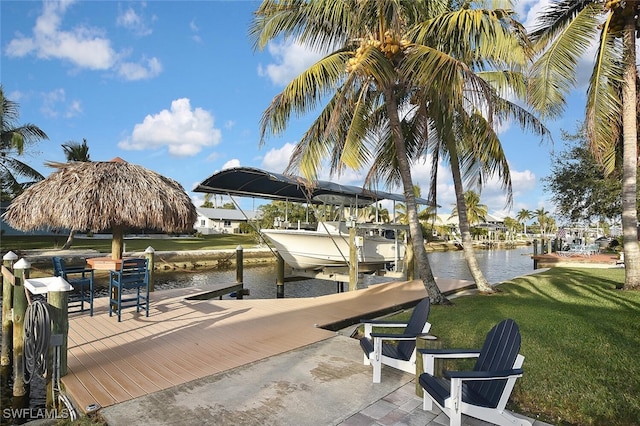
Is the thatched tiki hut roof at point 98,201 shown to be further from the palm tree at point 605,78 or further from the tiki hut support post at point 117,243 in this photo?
the palm tree at point 605,78

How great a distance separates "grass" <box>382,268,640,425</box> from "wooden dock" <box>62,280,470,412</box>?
211 cm

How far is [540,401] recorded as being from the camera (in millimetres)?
3775

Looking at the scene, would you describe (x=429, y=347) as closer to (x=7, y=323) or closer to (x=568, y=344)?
(x=568, y=344)

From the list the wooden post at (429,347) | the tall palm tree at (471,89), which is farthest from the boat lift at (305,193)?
the wooden post at (429,347)

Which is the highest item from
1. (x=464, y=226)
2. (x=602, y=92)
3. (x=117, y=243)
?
(x=602, y=92)

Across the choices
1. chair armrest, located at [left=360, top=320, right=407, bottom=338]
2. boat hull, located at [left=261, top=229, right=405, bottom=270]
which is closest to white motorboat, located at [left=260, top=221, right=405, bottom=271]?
boat hull, located at [left=261, top=229, right=405, bottom=270]

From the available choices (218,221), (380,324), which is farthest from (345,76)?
(218,221)

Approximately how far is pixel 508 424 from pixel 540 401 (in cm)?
105

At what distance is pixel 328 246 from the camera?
1373 cm

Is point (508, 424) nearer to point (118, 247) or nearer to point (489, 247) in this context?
point (118, 247)

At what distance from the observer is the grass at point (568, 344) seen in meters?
3.63

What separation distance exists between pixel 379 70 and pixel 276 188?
6681 mm

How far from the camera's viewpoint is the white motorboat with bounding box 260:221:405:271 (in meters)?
13.6

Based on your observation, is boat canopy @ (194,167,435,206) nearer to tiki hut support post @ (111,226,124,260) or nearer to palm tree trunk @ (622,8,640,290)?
tiki hut support post @ (111,226,124,260)
